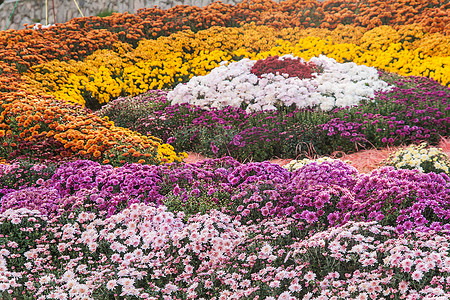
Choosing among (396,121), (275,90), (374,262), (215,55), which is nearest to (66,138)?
(275,90)

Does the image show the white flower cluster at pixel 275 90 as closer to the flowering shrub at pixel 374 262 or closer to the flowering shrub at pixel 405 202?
the flowering shrub at pixel 405 202

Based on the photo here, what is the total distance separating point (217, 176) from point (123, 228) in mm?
1331

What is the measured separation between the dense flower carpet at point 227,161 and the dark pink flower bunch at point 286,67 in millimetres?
56

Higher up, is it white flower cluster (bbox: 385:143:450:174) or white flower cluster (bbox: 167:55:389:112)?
white flower cluster (bbox: 167:55:389:112)

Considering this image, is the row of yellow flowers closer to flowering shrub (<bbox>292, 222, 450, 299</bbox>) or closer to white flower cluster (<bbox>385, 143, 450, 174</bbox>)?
white flower cluster (<bbox>385, 143, 450, 174</bbox>)

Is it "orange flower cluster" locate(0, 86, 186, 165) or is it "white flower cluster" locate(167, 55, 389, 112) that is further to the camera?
"white flower cluster" locate(167, 55, 389, 112)

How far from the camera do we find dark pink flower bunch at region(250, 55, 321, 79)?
31.4 feet

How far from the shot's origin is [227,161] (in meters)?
5.68

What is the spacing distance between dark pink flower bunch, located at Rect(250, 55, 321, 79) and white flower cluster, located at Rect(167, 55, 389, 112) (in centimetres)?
18

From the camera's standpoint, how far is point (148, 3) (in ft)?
59.0

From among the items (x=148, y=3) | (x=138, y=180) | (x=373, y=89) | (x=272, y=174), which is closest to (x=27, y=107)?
(x=138, y=180)

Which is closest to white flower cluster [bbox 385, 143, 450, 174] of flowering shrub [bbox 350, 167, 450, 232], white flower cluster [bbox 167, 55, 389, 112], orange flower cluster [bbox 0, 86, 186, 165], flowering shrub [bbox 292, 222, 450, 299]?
flowering shrub [bbox 350, 167, 450, 232]

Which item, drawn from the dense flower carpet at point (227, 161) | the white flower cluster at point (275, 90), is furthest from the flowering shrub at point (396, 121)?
the white flower cluster at point (275, 90)

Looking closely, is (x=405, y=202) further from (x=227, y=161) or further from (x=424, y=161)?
(x=227, y=161)
